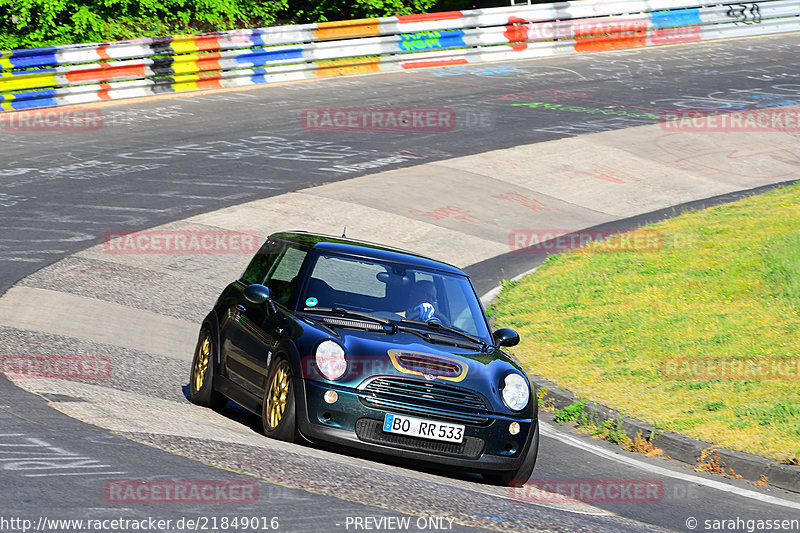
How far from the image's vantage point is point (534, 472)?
8.50m

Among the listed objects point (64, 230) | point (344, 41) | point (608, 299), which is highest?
point (344, 41)

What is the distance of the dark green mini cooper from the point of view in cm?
A: 743

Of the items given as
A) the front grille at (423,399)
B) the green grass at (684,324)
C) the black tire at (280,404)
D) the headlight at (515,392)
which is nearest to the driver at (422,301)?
the headlight at (515,392)

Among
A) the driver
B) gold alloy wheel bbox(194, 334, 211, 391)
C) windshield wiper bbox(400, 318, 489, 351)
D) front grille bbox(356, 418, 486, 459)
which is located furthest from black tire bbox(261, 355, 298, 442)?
gold alloy wheel bbox(194, 334, 211, 391)

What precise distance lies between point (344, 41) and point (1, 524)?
24446mm

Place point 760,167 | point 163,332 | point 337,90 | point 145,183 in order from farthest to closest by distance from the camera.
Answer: point 337,90, point 760,167, point 145,183, point 163,332

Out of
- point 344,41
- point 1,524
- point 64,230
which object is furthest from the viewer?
point 344,41

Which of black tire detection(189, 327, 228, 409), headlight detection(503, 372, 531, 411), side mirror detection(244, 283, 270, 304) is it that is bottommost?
black tire detection(189, 327, 228, 409)

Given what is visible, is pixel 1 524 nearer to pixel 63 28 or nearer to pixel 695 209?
pixel 695 209

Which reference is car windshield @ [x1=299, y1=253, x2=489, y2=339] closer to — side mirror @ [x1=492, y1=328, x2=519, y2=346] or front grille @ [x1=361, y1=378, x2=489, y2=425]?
side mirror @ [x1=492, y1=328, x2=519, y2=346]

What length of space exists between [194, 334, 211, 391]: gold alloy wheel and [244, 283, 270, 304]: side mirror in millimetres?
1080

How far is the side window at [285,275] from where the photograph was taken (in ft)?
28.4

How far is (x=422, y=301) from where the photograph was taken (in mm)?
8609

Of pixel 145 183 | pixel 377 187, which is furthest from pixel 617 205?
pixel 145 183
